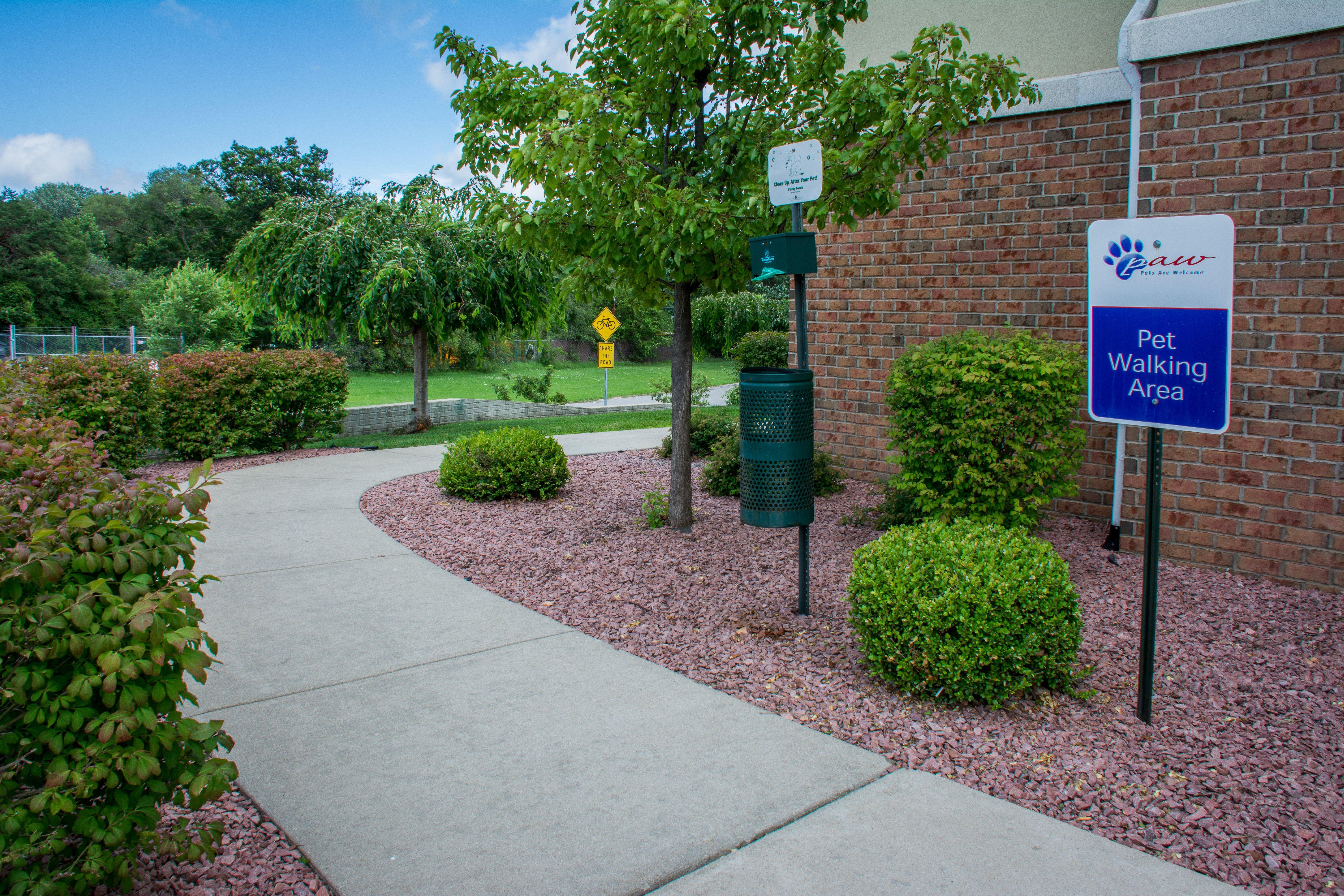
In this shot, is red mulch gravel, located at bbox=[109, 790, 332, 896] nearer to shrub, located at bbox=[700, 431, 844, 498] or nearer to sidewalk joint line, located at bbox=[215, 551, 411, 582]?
sidewalk joint line, located at bbox=[215, 551, 411, 582]

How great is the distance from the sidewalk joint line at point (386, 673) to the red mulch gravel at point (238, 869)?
2.96 feet

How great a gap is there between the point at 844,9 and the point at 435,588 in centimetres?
500

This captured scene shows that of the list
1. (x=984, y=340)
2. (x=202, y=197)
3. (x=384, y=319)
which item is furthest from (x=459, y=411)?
(x=202, y=197)

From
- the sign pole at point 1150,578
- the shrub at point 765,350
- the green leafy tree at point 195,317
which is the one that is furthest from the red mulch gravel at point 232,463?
the green leafy tree at point 195,317

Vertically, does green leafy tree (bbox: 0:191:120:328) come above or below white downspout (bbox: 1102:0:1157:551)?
above

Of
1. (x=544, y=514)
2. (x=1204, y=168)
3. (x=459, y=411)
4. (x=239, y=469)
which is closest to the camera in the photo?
(x=1204, y=168)

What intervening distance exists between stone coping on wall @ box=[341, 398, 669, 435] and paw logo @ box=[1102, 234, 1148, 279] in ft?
40.0

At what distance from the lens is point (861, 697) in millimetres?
3746

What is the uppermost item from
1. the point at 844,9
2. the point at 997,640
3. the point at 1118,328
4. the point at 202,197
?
the point at 202,197

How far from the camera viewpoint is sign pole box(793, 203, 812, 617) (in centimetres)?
448

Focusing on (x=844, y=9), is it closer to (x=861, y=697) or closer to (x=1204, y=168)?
(x=1204, y=168)

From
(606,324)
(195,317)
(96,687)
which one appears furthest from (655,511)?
(195,317)

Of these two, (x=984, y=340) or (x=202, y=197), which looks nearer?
(x=984, y=340)

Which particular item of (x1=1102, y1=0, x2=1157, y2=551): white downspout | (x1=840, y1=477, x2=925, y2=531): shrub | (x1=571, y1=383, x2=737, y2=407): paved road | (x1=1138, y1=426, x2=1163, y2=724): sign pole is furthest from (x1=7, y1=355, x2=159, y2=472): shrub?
(x1=571, y1=383, x2=737, y2=407): paved road
